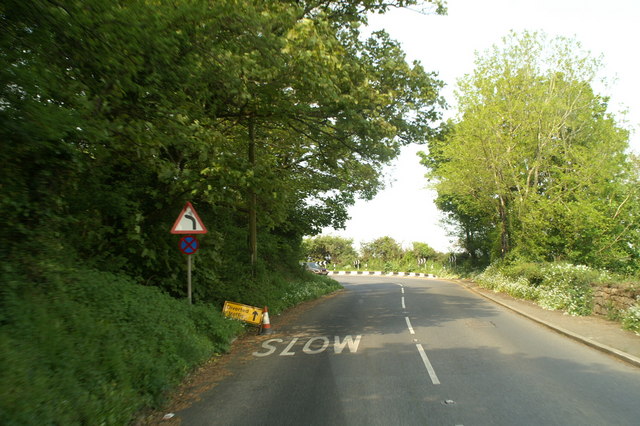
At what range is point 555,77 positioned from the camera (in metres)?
22.4

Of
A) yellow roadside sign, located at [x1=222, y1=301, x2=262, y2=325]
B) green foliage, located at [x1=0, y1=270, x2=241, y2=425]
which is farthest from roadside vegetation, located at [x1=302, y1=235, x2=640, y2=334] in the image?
green foliage, located at [x1=0, y1=270, x2=241, y2=425]

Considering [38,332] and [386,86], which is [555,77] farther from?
[38,332]

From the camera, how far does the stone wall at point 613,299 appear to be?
35.4 ft

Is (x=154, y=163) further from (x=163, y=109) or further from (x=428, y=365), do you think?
(x=428, y=365)

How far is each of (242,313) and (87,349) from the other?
5.86 m

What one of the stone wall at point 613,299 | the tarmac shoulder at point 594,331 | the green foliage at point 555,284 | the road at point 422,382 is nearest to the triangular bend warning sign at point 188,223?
the road at point 422,382

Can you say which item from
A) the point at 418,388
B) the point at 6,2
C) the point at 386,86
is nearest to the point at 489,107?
the point at 386,86

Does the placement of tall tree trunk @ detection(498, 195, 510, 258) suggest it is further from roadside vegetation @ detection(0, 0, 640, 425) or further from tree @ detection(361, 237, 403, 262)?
tree @ detection(361, 237, 403, 262)

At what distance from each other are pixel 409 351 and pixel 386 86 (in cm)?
633

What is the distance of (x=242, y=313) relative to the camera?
10.8 m

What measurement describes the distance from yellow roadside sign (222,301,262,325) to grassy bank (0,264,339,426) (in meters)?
2.50

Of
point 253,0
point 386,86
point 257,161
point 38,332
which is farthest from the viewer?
point 257,161

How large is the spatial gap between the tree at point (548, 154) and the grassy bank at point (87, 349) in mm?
19371

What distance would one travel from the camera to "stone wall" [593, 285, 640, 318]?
10781mm
